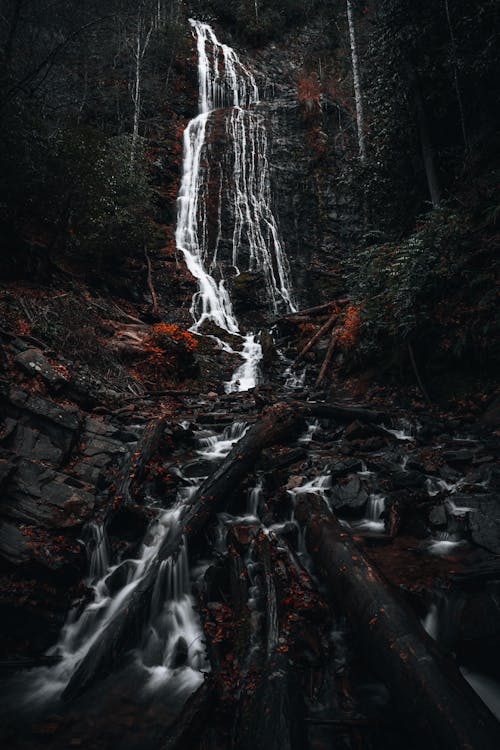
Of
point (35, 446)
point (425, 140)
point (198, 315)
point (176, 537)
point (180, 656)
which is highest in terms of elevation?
point (425, 140)

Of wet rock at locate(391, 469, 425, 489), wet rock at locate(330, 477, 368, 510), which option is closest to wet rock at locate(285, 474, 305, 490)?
wet rock at locate(330, 477, 368, 510)

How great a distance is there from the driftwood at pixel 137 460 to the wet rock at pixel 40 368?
5.98 ft

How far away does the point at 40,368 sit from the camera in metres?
6.50

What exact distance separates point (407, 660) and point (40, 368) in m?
6.60

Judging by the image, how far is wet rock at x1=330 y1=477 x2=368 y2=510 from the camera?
4.93 meters

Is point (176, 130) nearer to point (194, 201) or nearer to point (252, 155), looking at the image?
point (252, 155)

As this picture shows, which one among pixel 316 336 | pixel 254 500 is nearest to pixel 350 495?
pixel 254 500

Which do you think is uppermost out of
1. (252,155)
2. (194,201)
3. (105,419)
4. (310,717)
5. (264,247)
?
(252,155)

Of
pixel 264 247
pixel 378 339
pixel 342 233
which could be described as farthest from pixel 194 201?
pixel 378 339

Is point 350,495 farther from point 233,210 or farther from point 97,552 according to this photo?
point 233,210

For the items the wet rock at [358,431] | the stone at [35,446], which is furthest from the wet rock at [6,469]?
the wet rock at [358,431]

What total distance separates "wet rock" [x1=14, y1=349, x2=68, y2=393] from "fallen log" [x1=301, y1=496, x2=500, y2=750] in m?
5.42

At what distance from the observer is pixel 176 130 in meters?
26.7

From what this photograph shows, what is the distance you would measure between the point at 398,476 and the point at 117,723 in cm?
431
